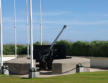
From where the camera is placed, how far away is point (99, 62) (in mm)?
24750

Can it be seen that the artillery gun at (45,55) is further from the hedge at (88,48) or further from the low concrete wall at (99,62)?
the hedge at (88,48)

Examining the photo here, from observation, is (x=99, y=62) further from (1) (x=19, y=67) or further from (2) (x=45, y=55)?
(1) (x=19, y=67)

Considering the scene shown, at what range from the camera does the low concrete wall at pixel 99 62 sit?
2423 cm

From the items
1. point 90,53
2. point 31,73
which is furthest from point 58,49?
point 90,53

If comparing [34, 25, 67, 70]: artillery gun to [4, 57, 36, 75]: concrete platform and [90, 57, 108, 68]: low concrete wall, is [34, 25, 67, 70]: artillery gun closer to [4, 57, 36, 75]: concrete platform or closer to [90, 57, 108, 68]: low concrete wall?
[4, 57, 36, 75]: concrete platform

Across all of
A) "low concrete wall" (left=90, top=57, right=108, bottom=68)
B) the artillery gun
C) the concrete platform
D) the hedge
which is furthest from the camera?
the hedge

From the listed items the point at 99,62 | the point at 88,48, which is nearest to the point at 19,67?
the point at 99,62

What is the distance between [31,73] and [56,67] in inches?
131

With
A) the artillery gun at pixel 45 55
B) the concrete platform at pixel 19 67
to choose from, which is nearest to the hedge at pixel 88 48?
the artillery gun at pixel 45 55

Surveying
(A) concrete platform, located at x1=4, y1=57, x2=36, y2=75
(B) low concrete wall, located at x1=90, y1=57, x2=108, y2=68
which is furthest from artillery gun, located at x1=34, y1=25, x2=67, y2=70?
(B) low concrete wall, located at x1=90, y1=57, x2=108, y2=68

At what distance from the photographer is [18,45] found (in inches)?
1340

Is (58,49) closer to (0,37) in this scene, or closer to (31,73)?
(0,37)

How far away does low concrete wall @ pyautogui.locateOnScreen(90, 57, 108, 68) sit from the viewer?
24.2 meters

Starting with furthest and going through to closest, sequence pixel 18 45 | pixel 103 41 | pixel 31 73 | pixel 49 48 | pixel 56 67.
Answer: pixel 18 45 < pixel 103 41 < pixel 49 48 < pixel 56 67 < pixel 31 73
